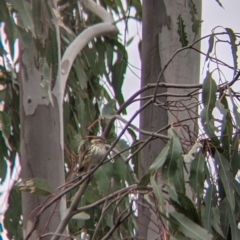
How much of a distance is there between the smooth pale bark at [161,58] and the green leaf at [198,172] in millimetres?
329

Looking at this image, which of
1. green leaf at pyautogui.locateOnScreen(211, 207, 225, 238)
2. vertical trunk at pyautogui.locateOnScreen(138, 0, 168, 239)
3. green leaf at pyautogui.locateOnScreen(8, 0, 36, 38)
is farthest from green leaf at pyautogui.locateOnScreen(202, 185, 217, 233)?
green leaf at pyautogui.locateOnScreen(8, 0, 36, 38)

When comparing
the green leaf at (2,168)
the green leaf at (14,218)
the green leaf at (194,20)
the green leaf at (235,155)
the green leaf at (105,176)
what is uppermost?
the green leaf at (194,20)

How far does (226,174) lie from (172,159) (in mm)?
109

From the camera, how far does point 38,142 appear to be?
5.98 feet

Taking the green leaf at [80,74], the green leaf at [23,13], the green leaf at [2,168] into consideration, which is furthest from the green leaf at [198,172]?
the green leaf at [80,74]

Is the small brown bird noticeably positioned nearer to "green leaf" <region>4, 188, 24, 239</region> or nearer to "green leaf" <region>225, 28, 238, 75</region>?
"green leaf" <region>225, 28, 238, 75</region>

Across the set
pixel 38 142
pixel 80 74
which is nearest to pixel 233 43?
pixel 38 142

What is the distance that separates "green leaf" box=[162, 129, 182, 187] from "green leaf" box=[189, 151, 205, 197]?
30 millimetres

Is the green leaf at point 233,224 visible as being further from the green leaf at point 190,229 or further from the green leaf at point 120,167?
the green leaf at point 120,167

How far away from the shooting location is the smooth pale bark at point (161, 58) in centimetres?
139

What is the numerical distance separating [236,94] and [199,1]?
1.82 feet

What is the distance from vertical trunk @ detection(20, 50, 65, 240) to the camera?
1.78 meters

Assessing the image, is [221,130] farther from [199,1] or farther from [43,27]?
[43,27]

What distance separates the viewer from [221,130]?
42.1 inches
